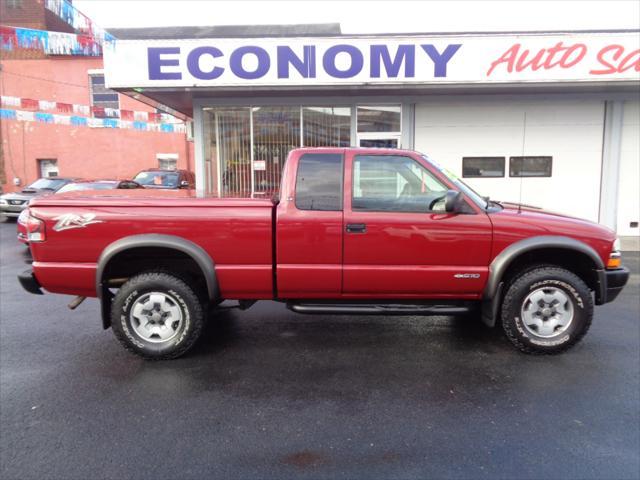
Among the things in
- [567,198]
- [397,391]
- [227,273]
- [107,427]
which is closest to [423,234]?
[397,391]

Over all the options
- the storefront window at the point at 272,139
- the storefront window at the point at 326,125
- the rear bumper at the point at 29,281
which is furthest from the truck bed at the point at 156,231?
the storefront window at the point at 326,125

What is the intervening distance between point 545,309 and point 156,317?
3533mm

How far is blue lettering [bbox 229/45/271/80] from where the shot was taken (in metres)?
9.42

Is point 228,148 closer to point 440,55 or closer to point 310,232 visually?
point 440,55

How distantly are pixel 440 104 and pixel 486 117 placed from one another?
1.14 metres

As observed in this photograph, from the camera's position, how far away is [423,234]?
407 cm

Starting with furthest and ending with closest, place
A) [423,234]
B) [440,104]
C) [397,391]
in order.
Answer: [440,104] → [423,234] → [397,391]

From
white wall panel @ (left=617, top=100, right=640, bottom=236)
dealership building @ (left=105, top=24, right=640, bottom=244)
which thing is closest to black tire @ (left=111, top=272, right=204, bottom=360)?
dealership building @ (left=105, top=24, right=640, bottom=244)

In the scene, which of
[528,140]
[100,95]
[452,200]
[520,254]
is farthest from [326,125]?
[100,95]

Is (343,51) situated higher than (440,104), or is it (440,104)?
(343,51)

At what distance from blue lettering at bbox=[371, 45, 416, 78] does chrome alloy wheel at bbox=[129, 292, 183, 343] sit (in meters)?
7.16

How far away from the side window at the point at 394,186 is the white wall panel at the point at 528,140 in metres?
7.04

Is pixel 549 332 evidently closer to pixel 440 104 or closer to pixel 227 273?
pixel 227 273

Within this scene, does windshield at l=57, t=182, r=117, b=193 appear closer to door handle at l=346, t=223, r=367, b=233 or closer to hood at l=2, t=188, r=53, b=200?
hood at l=2, t=188, r=53, b=200
